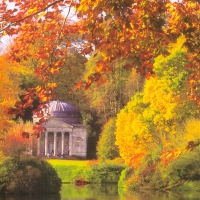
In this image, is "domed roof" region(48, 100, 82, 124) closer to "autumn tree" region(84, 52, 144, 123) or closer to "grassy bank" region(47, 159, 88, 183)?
"autumn tree" region(84, 52, 144, 123)

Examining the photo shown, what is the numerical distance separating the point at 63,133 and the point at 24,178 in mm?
39066

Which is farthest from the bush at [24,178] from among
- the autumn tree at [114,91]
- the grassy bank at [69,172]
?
the autumn tree at [114,91]

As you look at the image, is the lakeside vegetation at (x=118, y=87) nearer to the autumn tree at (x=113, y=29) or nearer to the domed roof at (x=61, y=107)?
the autumn tree at (x=113, y=29)

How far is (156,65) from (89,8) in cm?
3199

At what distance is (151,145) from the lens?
41.1 metres

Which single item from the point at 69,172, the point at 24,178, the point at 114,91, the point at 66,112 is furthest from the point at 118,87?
the point at 24,178

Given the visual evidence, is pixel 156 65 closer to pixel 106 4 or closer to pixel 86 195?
pixel 86 195

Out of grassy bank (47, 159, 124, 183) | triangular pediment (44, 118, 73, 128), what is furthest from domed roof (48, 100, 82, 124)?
grassy bank (47, 159, 124, 183)

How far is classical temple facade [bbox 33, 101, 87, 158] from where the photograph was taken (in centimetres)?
7231

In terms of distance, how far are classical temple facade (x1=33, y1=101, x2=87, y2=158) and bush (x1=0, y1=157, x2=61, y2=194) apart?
33331mm

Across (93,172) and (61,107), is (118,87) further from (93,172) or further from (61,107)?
(93,172)

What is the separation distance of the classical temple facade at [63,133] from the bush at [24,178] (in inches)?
1312

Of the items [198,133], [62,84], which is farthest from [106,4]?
[62,84]

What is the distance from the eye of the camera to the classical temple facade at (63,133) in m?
72.3
